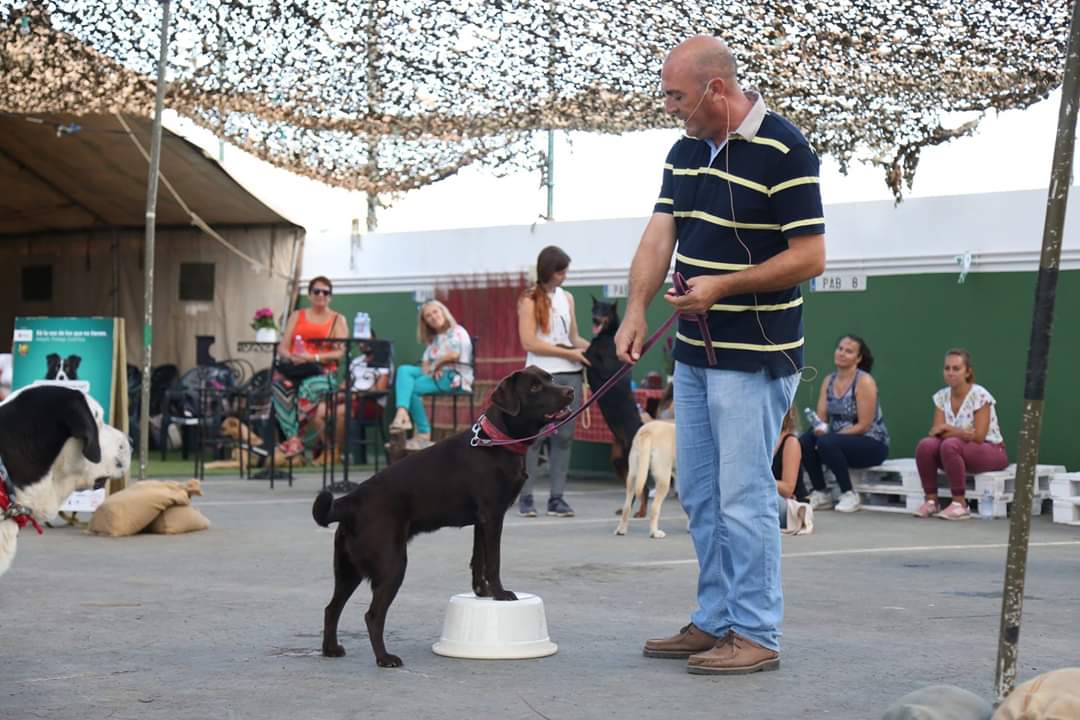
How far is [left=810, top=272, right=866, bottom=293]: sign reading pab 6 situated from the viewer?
1191cm

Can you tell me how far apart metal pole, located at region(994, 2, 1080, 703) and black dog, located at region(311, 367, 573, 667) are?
1730 mm

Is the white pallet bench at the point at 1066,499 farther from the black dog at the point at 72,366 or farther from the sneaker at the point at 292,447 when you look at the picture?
the black dog at the point at 72,366

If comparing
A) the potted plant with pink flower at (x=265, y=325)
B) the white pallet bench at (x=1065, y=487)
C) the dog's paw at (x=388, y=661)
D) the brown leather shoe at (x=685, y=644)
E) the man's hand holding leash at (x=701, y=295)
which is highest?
the potted plant with pink flower at (x=265, y=325)

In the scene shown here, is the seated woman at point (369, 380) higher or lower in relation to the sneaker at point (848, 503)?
higher

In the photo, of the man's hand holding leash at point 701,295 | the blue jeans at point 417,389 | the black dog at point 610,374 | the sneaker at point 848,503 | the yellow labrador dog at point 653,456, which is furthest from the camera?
the blue jeans at point 417,389

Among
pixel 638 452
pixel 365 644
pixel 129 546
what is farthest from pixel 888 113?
pixel 365 644

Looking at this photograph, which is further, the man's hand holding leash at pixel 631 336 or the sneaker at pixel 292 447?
the sneaker at pixel 292 447

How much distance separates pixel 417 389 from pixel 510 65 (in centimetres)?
271

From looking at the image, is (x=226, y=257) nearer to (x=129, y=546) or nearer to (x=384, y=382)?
(x=384, y=382)

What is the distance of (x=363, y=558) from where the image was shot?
4.45 metres

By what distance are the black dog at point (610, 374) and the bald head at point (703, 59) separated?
516 centimetres

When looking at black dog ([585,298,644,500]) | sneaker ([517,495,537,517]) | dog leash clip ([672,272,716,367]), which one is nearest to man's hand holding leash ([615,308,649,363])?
dog leash clip ([672,272,716,367])

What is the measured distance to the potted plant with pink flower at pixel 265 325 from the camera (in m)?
14.5

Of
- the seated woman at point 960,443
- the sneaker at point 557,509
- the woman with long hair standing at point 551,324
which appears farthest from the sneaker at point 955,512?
the woman with long hair standing at point 551,324
